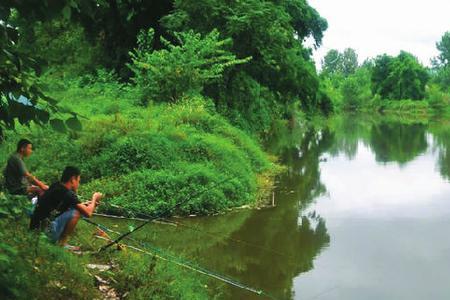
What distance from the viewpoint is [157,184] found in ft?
39.1

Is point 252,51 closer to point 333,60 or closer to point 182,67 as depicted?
point 182,67

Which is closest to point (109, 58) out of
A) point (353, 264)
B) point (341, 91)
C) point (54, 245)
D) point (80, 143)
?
point (80, 143)

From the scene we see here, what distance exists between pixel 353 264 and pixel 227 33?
1144 cm

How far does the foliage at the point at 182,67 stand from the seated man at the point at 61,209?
1076cm

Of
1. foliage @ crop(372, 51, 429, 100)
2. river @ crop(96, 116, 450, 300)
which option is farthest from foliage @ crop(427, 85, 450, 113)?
river @ crop(96, 116, 450, 300)

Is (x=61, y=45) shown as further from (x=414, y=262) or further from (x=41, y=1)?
(x=41, y=1)

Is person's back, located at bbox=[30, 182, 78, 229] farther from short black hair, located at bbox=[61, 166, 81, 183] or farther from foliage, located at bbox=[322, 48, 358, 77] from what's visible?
foliage, located at bbox=[322, 48, 358, 77]

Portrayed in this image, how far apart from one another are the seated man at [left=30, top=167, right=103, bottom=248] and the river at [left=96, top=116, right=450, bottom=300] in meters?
2.18

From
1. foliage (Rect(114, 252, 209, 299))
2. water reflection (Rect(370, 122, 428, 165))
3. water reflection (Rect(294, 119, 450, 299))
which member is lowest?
water reflection (Rect(294, 119, 450, 299))

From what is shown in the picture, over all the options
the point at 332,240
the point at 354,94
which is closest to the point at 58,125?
the point at 332,240

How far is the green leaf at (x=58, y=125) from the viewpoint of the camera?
3091 millimetres

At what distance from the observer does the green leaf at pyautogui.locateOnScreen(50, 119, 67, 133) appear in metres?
3.09

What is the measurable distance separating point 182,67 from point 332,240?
817cm

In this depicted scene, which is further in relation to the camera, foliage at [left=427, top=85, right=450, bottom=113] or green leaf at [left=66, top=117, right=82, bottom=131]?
foliage at [left=427, top=85, right=450, bottom=113]
